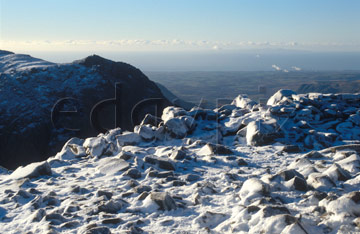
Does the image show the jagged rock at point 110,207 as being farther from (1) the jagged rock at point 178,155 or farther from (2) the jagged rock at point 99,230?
(1) the jagged rock at point 178,155

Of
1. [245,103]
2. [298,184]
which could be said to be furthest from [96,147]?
[245,103]

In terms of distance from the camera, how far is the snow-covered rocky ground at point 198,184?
431 cm

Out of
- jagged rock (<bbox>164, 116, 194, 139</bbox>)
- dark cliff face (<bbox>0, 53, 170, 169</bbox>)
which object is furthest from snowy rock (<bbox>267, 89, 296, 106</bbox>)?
dark cliff face (<bbox>0, 53, 170, 169</bbox>)

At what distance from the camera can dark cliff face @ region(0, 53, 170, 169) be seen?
30.0 m

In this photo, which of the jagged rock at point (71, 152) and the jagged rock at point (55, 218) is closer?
the jagged rock at point (55, 218)

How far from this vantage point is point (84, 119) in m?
36.2

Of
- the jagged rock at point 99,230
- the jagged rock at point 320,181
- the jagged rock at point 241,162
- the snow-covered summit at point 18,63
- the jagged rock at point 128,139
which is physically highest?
the snow-covered summit at point 18,63

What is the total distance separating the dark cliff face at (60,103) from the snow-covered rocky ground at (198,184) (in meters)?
16.0

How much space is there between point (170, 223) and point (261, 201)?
1.32m

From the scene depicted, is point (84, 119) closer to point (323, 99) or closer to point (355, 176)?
point (323, 99)

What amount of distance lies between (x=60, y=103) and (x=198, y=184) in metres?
33.5

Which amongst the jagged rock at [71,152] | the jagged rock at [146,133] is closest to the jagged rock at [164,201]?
the jagged rock at [71,152]

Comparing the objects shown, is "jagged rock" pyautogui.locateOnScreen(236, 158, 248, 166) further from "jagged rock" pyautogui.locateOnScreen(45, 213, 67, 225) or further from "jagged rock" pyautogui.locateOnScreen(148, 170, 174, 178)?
"jagged rock" pyautogui.locateOnScreen(45, 213, 67, 225)

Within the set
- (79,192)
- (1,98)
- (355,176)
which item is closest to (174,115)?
(79,192)
